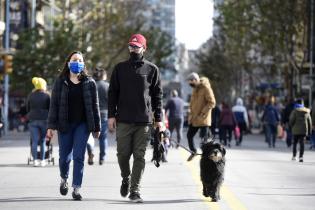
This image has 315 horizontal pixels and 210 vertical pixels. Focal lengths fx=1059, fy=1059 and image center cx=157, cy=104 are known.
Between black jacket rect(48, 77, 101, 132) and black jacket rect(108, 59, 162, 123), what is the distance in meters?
0.23

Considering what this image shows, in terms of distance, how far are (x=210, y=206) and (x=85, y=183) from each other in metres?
3.79

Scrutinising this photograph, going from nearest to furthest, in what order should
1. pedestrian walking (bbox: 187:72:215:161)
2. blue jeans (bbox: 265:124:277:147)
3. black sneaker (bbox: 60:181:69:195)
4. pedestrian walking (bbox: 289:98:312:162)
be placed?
black sneaker (bbox: 60:181:69:195)
pedestrian walking (bbox: 187:72:215:161)
pedestrian walking (bbox: 289:98:312:162)
blue jeans (bbox: 265:124:277:147)

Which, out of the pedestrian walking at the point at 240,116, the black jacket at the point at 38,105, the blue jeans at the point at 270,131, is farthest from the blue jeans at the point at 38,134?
the pedestrian walking at the point at 240,116

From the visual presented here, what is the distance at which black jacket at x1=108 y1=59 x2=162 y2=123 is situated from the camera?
1190 cm

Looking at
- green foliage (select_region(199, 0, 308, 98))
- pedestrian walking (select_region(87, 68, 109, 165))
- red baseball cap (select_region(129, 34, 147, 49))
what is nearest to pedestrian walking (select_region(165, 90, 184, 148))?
pedestrian walking (select_region(87, 68, 109, 165))

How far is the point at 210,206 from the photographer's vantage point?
11.8m

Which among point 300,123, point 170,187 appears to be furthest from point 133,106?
point 300,123

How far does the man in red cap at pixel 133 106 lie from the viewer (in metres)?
11.9

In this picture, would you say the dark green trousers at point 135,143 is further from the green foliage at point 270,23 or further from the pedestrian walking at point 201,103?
the green foliage at point 270,23

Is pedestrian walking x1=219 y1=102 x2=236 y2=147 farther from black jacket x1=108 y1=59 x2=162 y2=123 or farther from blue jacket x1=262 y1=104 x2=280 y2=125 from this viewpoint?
black jacket x1=108 y1=59 x2=162 y2=123

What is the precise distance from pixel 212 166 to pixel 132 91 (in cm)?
127

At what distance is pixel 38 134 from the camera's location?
19531 mm

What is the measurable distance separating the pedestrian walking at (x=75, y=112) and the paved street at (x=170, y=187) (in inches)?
24.0

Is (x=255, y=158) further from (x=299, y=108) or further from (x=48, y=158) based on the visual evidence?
(x=48, y=158)
